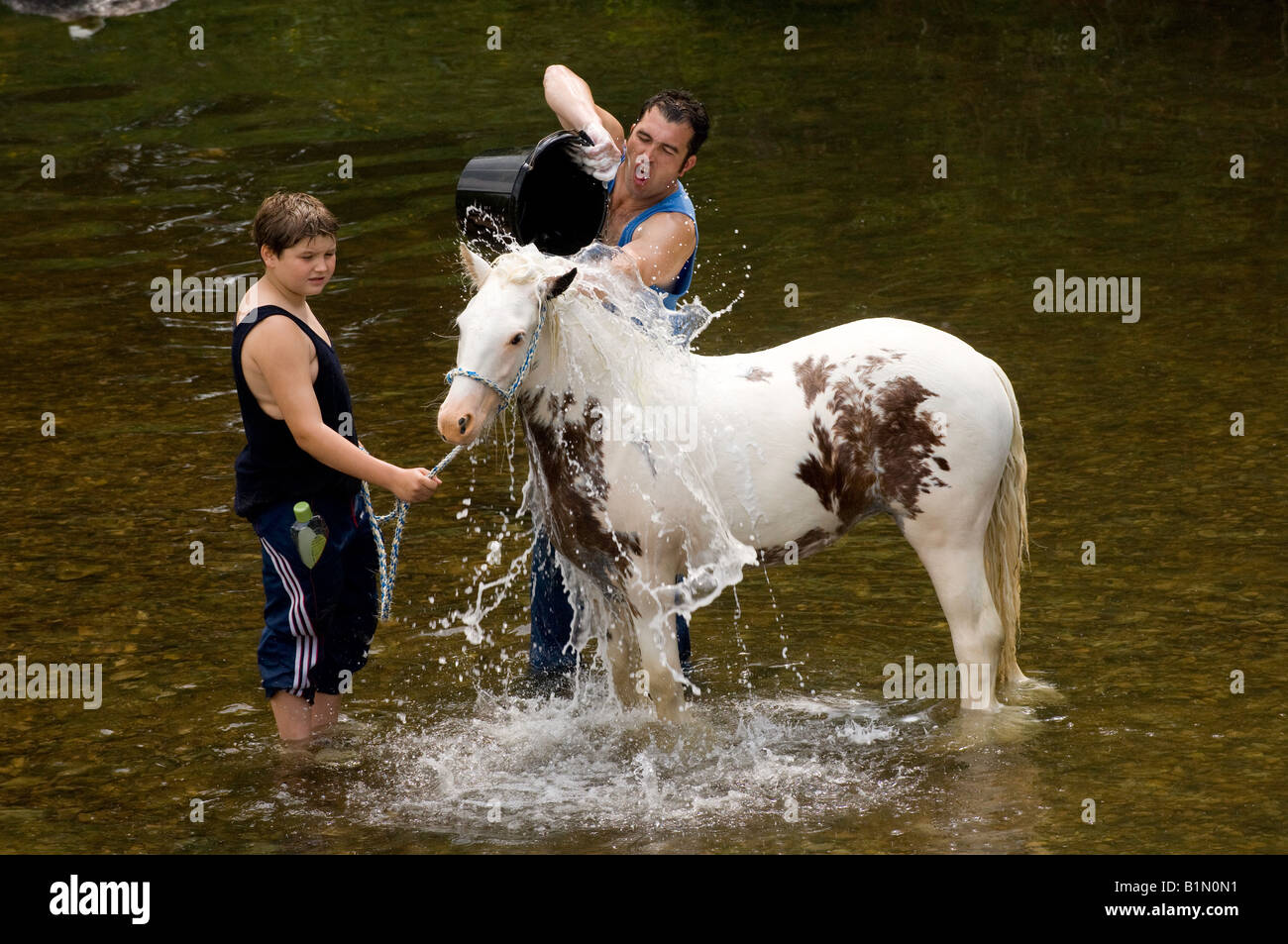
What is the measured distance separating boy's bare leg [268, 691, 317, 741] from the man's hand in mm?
1972

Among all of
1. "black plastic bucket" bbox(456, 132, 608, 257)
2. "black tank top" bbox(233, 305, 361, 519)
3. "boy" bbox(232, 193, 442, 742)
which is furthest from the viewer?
"black plastic bucket" bbox(456, 132, 608, 257)

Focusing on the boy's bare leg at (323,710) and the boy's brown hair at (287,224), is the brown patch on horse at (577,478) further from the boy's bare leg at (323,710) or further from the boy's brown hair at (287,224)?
the boy's bare leg at (323,710)

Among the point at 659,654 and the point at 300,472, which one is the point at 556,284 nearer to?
the point at 300,472

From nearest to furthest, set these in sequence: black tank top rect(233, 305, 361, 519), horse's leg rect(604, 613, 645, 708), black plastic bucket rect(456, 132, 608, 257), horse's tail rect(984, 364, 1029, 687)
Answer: black tank top rect(233, 305, 361, 519) < black plastic bucket rect(456, 132, 608, 257) < horse's tail rect(984, 364, 1029, 687) < horse's leg rect(604, 613, 645, 708)

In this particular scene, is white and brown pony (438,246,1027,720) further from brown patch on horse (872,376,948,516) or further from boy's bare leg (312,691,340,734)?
boy's bare leg (312,691,340,734)

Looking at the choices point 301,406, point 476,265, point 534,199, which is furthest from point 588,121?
point 301,406

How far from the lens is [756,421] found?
16.8ft

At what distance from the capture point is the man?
5246mm

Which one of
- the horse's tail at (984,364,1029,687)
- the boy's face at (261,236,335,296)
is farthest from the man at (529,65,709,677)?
the horse's tail at (984,364,1029,687)

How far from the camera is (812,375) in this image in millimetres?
5145

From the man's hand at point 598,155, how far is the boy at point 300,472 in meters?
0.88

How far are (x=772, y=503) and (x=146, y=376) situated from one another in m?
5.29

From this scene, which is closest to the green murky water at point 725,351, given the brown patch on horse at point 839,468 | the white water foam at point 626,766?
the white water foam at point 626,766

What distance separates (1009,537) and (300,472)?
229cm
